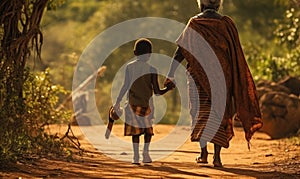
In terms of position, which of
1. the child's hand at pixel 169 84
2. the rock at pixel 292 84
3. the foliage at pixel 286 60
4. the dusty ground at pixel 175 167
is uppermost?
the foliage at pixel 286 60

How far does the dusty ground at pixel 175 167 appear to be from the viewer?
300 inches

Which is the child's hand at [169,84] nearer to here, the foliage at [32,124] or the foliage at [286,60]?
the foliage at [32,124]

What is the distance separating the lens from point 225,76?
8484 millimetres

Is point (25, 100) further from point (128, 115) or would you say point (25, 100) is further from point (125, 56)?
point (125, 56)

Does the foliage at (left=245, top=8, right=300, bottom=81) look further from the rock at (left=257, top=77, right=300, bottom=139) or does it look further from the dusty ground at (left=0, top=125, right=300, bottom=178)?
the dusty ground at (left=0, top=125, right=300, bottom=178)

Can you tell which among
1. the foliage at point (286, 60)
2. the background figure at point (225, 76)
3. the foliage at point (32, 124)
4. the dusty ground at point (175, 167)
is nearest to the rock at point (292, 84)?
the foliage at point (286, 60)

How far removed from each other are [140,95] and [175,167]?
3.07 ft

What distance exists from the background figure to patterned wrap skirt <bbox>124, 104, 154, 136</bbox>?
488mm

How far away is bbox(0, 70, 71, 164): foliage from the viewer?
27.3ft

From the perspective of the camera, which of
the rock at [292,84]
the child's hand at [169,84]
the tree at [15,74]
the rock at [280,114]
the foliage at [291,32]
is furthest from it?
the foliage at [291,32]

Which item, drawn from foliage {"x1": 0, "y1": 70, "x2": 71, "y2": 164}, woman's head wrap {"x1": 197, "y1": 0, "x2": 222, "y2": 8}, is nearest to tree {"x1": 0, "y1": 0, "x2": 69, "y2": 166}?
foliage {"x1": 0, "y1": 70, "x2": 71, "y2": 164}

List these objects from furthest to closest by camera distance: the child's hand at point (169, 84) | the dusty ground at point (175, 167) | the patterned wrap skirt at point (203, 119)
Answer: the child's hand at point (169, 84)
the patterned wrap skirt at point (203, 119)
the dusty ground at point (175, 167)

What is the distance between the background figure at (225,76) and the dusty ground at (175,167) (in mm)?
428

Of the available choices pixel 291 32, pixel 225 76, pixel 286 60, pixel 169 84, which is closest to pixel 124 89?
pixel 169 84
